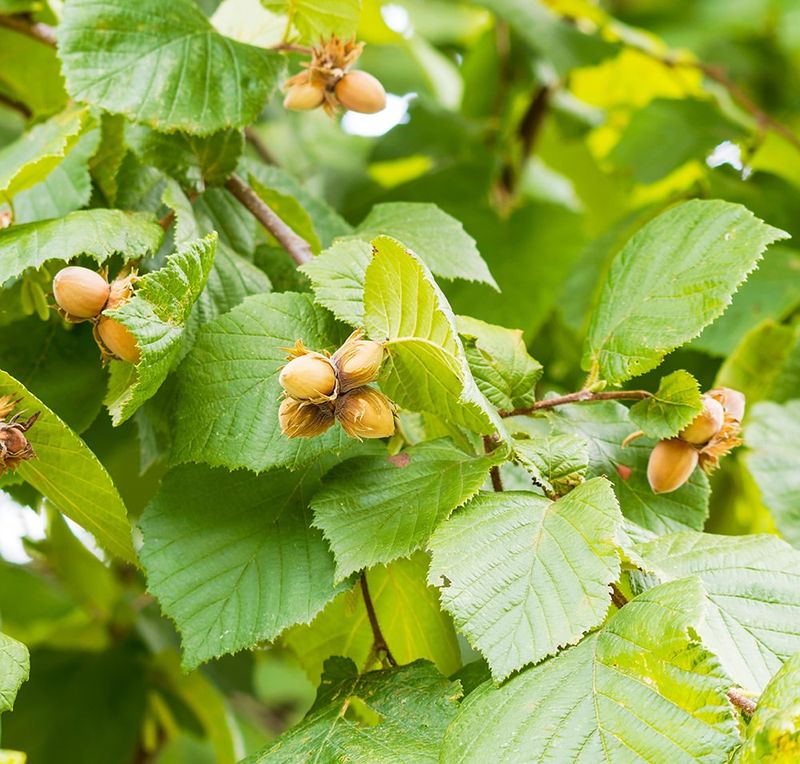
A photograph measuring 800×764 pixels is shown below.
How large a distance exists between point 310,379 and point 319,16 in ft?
1.18

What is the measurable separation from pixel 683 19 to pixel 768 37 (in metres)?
0.16

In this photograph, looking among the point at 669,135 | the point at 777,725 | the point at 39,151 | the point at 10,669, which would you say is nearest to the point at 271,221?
the point at 39,151

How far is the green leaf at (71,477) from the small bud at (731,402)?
392mm

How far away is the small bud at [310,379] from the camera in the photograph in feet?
1.74

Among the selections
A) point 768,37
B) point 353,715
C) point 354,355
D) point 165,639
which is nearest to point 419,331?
point 354,355

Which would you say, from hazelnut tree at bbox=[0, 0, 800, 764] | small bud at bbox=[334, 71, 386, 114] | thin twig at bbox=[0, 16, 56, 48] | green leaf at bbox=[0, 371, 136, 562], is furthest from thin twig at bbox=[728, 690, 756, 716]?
thin twig at bbox=[0, 16, 56, 48]

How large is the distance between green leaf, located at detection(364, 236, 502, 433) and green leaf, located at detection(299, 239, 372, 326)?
4 centimetres

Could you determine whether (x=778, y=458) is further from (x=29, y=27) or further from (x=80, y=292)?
(x=29, y=27)

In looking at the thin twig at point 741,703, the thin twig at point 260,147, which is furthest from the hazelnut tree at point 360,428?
the thin twig at point 260,147

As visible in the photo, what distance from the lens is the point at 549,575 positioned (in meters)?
0.54

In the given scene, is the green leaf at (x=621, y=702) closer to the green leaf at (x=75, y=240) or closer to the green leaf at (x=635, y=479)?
the green leaf at (x=635, y=479)

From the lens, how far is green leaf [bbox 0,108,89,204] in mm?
682

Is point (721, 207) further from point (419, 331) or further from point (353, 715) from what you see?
point (353, 715)

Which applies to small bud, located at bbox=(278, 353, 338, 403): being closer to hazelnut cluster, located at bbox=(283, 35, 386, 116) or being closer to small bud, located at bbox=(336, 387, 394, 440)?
small bud, located at bbox=(336, 387, 394, 440)
